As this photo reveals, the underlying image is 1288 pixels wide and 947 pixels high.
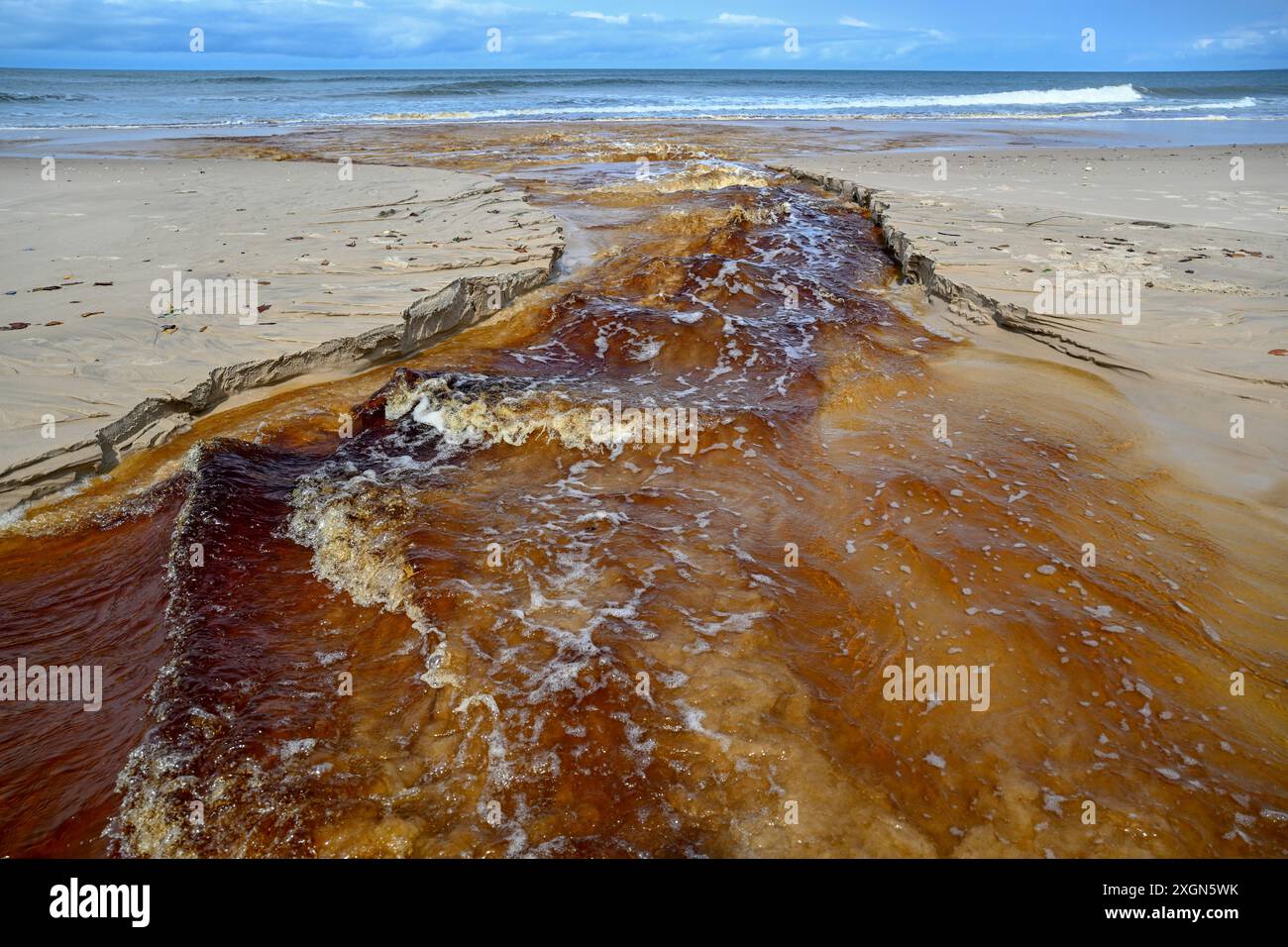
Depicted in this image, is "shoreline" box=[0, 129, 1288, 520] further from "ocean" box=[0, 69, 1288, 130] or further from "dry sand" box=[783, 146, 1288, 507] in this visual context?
"ocean" box=[0, 69, 1288, 130]

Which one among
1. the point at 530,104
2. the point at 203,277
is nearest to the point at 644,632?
the point at 203,277

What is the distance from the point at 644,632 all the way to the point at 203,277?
6076 mm

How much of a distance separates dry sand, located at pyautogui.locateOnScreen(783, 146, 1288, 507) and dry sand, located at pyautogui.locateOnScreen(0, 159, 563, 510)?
4.50 meters

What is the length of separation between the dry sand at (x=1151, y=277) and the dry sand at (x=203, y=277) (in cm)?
450

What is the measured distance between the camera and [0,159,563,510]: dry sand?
454 cm

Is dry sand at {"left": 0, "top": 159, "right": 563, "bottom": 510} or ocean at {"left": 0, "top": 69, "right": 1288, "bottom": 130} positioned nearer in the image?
dry sand at {"left": 0, "top": 159, "right": 563, "bottom": 510}

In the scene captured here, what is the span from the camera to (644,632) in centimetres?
312

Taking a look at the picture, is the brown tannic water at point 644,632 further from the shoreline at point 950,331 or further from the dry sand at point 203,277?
the dry sand at point 203,277

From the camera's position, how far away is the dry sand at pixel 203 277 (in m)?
4.54

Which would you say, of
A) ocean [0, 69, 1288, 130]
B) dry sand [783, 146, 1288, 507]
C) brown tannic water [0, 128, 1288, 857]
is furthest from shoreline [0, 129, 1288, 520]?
ocean [0, 69, 1288, 130]

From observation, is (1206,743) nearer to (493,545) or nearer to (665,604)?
(665,604)

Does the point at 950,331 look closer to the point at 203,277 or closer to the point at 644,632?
the point at 644,632

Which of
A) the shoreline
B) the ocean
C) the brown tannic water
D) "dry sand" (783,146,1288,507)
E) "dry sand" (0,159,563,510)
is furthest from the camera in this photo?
the ocean
